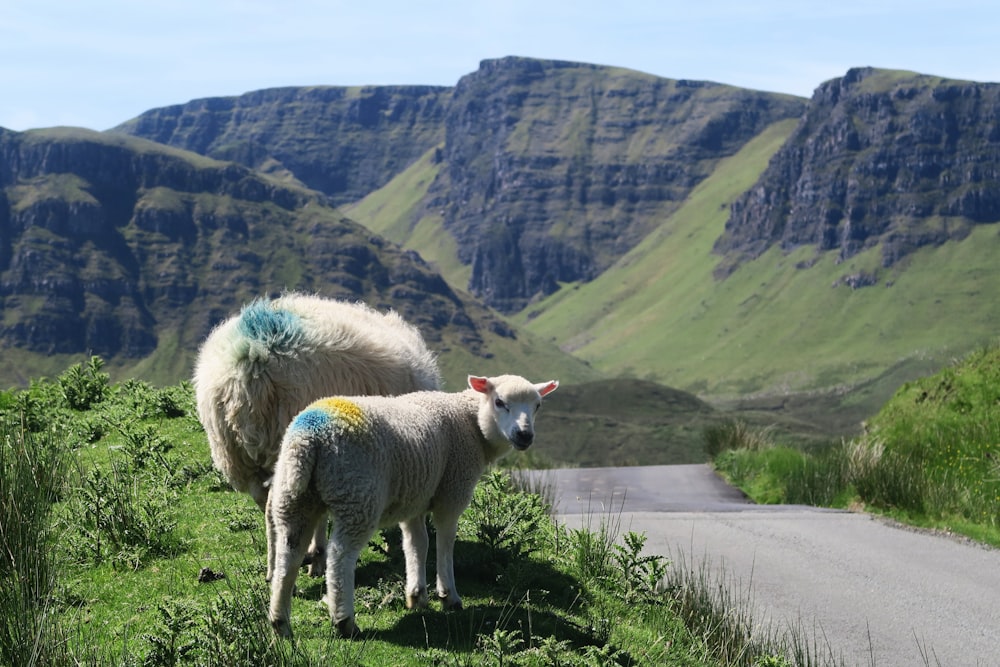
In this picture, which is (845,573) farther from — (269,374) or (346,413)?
(346,413)

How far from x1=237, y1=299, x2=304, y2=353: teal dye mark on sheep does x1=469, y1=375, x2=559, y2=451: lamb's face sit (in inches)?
64.5

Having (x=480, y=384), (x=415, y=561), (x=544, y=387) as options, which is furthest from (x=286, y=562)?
(x=544, y=387)

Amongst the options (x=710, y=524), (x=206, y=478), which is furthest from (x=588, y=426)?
(x=206, y=478)

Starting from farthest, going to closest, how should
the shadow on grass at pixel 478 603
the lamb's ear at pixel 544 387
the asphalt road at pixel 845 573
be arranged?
the asphalt road at pixel 845 573
the lamb's ear at pixel 544 387
the shadow on grass at pixel 478 603

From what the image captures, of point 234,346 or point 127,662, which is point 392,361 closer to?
point 234,346

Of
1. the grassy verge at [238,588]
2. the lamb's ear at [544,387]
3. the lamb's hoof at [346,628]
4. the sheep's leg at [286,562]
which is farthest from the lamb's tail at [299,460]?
the lamb's ear at [544,387]

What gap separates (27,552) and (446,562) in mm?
3164

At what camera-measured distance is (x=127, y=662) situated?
6.59 meters

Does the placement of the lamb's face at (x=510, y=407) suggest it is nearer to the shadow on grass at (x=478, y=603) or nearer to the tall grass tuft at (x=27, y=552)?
the shadow on grass at (x=478, y=603)

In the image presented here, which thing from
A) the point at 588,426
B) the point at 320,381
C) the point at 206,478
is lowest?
the point at 588,426

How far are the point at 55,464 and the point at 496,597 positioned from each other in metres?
3.80

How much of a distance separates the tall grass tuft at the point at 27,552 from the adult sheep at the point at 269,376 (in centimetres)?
148

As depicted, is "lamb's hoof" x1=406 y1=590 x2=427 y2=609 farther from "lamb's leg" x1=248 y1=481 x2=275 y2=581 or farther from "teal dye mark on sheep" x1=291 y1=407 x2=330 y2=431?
"teal dye mark on sheep" x1=291 y1=407 x2=330 y2=431

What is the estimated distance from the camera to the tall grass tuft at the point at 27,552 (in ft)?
20.5
